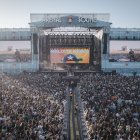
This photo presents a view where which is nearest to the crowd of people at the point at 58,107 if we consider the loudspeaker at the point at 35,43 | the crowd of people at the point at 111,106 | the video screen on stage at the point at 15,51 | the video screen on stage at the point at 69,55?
the crowd of people at the point at 111,106

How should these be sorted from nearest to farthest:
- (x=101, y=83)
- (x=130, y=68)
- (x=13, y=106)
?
(x=13, y=106), (x=101, y=83), (x=130, y=68)

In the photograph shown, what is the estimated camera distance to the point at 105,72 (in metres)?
54.0

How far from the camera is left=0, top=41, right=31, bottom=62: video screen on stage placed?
61.9m

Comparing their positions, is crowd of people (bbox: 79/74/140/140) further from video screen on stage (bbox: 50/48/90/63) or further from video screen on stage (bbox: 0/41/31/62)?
video screen on stage (bbox: 0/41/31/62)

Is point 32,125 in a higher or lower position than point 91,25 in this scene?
lower

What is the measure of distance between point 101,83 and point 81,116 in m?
11.6

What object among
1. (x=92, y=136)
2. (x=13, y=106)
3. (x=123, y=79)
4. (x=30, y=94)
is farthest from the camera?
(x=123, y=79)

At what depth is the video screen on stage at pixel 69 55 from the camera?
5338 cm

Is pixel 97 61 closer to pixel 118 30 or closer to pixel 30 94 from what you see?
pixel 118 30

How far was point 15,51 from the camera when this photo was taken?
218 feet

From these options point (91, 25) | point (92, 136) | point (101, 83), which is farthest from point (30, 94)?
point (91, 25)

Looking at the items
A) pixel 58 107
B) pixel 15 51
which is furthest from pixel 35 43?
pixel 58 107

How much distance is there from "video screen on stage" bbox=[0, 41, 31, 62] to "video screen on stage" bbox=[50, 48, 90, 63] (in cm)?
848

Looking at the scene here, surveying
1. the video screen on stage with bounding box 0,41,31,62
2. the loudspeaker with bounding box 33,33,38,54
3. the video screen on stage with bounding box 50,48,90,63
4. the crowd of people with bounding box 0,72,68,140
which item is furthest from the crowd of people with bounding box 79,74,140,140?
the video screen on stage with bounding box 0,41,31,62
